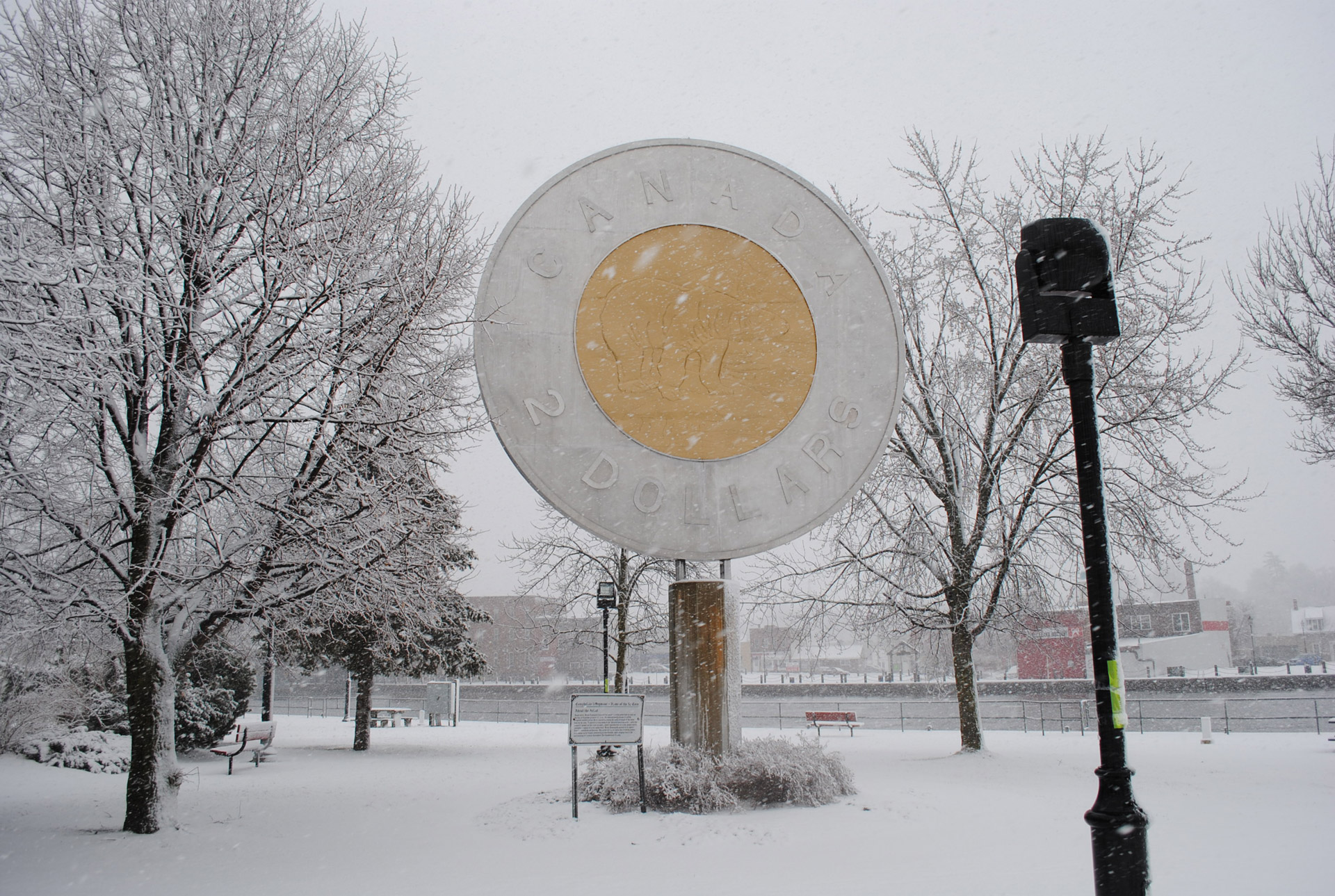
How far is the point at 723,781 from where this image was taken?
916 centimetres

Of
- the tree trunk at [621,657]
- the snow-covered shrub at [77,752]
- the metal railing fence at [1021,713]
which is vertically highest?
the tree trunk at [621,657]

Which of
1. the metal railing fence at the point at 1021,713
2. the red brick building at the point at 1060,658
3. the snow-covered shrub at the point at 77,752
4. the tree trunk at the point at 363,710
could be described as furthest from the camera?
the red brick building at the point at 1060,658

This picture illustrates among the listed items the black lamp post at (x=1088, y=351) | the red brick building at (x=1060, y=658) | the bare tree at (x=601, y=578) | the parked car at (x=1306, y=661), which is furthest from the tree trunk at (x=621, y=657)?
the parked car at (x=1306, y=661)

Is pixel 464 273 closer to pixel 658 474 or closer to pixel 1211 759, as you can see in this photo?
pixel 658 474

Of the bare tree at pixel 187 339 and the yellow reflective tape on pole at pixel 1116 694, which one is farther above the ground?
the bare tree at pixel 187 339

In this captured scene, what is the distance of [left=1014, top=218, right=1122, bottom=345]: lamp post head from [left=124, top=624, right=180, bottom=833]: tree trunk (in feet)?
27.9

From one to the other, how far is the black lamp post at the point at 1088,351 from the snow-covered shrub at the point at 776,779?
19.0 ft

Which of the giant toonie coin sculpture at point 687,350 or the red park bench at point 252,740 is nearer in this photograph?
the giant toonie coin sculpture at point 687,350

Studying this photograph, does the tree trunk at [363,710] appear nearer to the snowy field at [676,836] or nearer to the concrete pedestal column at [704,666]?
the snowy field at [676,836]

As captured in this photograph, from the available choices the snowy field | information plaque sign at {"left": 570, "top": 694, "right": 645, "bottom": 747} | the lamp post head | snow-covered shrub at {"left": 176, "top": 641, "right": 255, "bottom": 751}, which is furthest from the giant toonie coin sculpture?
snow-covered shrub at {"left": 176, "top": 641, "right": 255, "bottom": 751}

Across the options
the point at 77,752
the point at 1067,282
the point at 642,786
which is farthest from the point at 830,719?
the point at 1067,282

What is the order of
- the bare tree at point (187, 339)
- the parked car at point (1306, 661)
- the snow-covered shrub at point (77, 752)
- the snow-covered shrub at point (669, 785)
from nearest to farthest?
the bare tree at point (187, 339) → the snow-covered shrub at point (669, 785) → the snow-covered shrub at point (77, 752) → the parked car at point (1306, 661)

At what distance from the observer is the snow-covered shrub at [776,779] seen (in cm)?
923

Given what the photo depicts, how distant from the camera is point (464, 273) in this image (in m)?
11.0
